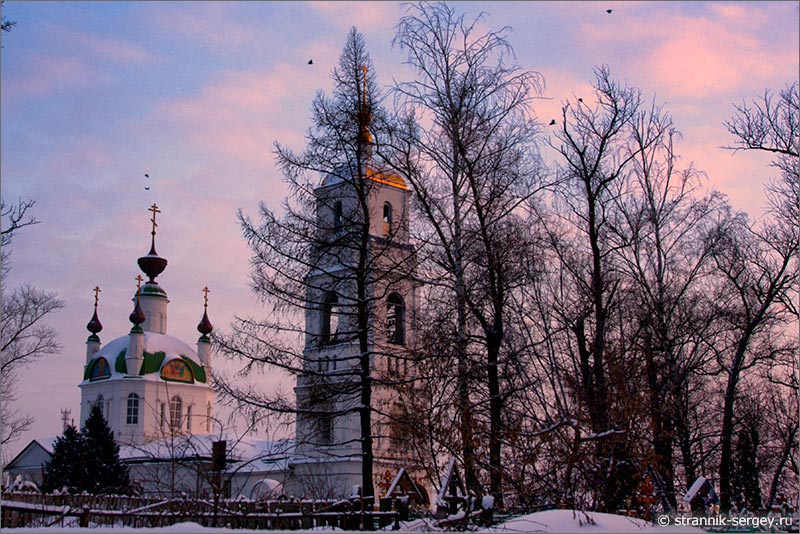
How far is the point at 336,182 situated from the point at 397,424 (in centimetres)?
462

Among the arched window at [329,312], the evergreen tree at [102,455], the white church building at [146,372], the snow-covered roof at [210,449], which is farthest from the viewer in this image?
the white church building at [146,372]

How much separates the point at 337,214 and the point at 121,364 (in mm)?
46109

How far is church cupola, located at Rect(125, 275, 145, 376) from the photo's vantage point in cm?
5725

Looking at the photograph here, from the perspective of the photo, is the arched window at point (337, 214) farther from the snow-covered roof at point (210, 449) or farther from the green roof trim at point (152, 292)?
the green roof trim at point (152, 292)

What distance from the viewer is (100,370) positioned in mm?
58844

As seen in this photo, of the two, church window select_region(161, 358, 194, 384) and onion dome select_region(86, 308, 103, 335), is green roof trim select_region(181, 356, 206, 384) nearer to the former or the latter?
church window select_region(161, 358, 194, 384)

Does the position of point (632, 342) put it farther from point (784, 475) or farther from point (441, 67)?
point (784, 475)

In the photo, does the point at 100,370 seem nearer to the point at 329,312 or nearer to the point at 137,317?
the point at 137,317

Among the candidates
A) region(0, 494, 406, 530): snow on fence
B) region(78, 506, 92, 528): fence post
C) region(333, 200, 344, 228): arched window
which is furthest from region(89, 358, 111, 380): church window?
region(78, 506, 92, 528): fence post

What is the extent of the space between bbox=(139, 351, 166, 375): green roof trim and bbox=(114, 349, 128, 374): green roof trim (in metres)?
1.12

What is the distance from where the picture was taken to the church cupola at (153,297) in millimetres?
60312

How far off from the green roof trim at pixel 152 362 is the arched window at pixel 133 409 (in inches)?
63.4

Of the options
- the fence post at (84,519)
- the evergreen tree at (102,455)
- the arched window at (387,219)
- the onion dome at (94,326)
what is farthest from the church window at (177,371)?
the fence post at (84,519)

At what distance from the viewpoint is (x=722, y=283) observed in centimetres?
2327
